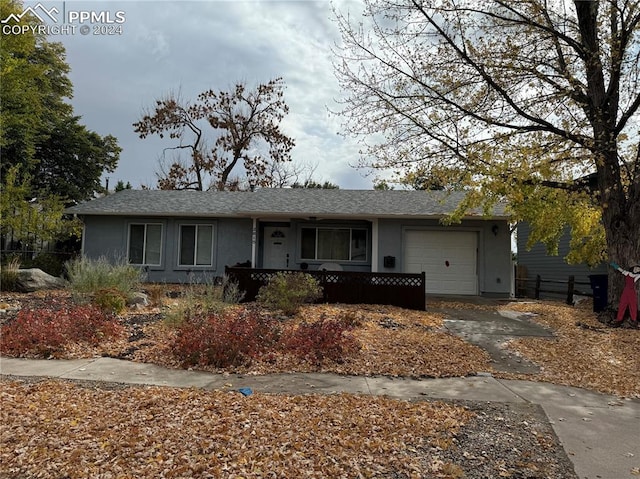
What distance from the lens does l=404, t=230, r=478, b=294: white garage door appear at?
14164 mm

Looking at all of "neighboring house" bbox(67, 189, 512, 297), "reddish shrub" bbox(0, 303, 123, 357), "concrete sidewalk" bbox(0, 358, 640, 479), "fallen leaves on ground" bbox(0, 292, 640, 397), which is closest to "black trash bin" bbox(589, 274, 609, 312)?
"fallen leaves on ground" bbox(0, 292, 640, 397)

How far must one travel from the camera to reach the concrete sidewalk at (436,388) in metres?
3.79

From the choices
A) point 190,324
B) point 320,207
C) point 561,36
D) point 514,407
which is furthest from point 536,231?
point 190,324

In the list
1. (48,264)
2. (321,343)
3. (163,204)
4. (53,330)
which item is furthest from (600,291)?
(48,264)

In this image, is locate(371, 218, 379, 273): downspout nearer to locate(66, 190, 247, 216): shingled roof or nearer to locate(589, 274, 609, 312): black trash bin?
locate(66, 190, 247, 216): shingled roof

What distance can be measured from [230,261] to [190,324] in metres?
8.75

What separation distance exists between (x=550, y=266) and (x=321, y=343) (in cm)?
1589

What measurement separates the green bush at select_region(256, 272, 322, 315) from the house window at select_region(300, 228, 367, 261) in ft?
18.0

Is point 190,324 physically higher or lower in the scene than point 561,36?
lower

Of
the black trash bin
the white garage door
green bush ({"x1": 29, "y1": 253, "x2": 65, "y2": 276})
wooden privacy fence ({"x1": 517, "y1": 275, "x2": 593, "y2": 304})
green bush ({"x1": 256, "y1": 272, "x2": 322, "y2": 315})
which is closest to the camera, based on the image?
green bush ({"x1": 256, "y1": 272, "x2": 322, "y2": 315})

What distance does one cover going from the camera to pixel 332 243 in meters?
15.0

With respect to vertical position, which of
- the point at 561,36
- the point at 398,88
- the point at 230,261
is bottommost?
the point at 230,261

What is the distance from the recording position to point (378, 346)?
6.57 m

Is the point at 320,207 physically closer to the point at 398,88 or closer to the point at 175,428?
the point at 398,88
